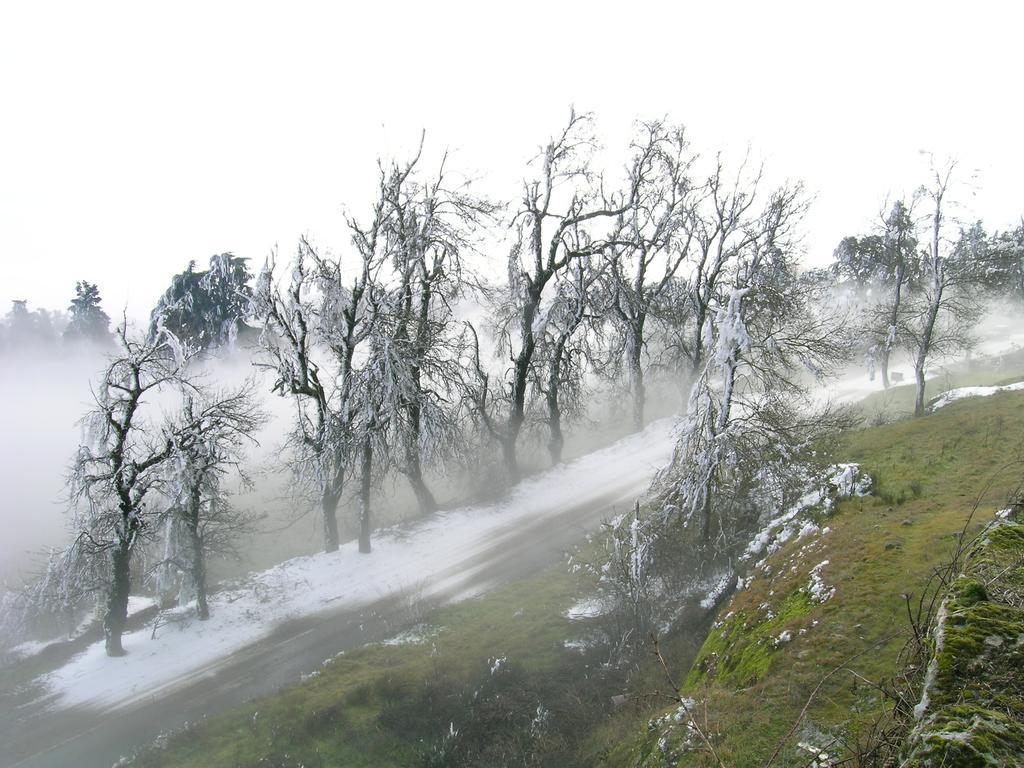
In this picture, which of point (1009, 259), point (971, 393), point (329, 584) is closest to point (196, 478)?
point (329, 584)

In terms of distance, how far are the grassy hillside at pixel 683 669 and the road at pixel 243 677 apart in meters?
1.21

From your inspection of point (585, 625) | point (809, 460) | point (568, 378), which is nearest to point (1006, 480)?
point (809, 460)

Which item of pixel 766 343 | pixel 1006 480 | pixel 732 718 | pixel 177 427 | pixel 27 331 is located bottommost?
pixel 732 718

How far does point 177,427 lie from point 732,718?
16572 millimetres

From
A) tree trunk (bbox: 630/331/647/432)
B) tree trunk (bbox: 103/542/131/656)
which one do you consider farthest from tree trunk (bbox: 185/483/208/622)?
tree trunk (bbox: 630/331/647/432)

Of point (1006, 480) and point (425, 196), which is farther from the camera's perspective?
point (425, 196)

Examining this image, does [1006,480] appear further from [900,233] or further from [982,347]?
[982,347]

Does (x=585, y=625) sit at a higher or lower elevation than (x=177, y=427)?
lower

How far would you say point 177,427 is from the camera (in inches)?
647

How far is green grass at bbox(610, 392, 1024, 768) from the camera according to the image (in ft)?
18.6

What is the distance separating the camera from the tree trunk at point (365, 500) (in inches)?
738

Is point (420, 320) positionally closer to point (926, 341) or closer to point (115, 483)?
point (115, 483)

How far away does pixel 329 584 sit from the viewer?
1794 centimetres

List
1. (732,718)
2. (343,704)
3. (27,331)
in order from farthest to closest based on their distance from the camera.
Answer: (27,331) < (343,704) < (732,718)
